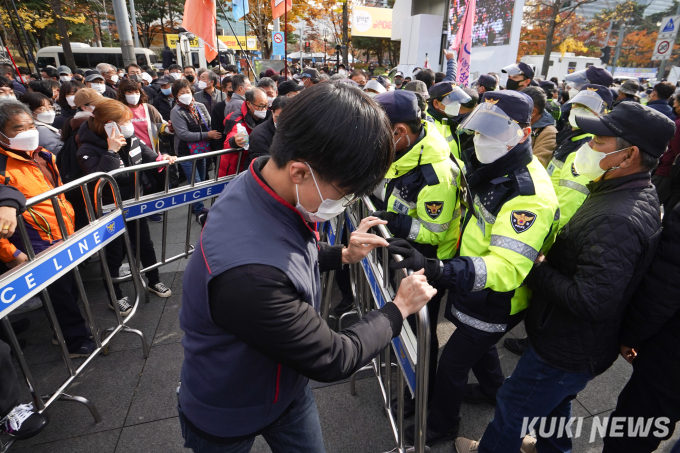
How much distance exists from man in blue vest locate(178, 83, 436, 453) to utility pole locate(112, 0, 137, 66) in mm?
13846

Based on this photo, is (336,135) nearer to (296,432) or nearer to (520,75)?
(296,432)

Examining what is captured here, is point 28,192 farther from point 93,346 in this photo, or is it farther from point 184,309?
point 184,309

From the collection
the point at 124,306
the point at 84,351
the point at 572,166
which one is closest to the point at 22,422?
the point at 84,351

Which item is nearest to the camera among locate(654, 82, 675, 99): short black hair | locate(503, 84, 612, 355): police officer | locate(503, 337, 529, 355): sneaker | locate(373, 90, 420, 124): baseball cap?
locate(373, 90, 420, 124): baseball cap

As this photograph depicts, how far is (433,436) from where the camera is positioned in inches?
95.7

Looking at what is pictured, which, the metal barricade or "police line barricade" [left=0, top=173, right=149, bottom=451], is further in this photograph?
"police line barricade" [left=0, top=173, right=149, bottom=451]

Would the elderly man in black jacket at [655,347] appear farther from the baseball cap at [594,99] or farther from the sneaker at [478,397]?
the baseball cap at [594,99]

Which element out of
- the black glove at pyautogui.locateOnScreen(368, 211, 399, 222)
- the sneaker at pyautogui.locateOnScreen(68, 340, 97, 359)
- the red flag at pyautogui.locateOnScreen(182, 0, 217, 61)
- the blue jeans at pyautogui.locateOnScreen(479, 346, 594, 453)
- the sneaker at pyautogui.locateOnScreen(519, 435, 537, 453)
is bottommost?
the sneaker at pyautogui.locateOnScreen(519, 435, 537, 453)

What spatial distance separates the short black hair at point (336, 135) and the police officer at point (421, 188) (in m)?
1.39

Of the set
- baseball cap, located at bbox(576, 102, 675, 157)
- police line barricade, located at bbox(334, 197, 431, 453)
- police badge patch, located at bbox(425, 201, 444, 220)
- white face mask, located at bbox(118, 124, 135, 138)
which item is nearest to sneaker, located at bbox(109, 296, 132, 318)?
white face mask, located at bbox(118, 124, 135, 138)

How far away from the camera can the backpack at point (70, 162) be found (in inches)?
142

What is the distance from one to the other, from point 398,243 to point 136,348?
8.77 feet

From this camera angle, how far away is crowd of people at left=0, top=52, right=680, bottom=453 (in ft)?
3.47

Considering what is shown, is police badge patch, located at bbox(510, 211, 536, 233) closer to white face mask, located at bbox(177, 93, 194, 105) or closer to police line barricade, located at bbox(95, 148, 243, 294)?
police line barricade, located at bbox(95, 148, 243, 294)
